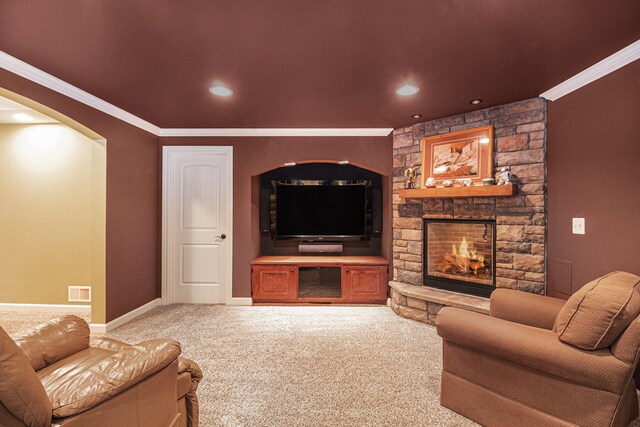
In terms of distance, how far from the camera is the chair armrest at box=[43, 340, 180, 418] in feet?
3.50

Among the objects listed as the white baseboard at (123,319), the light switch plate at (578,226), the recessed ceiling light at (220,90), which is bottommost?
the white baseboard at (123,319)

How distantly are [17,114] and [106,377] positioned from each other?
399 centimetres

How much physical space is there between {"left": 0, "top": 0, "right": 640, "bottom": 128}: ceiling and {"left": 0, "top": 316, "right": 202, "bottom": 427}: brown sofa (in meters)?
1.80

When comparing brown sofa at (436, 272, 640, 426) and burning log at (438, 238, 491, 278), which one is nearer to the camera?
brown sofa at (436, 272, 640, 426)

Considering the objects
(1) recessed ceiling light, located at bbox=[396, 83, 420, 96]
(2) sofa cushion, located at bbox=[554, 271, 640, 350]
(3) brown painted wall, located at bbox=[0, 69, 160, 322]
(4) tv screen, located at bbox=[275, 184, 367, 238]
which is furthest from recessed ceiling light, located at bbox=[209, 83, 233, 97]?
(2) sofa cushion, located at bbox=[554, 271, 640, 350]

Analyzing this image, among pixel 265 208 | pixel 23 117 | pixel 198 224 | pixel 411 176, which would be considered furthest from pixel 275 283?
pixel 23 117

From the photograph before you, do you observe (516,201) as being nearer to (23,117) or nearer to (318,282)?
(318,282)

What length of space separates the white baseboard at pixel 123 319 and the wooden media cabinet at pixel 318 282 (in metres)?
1.36

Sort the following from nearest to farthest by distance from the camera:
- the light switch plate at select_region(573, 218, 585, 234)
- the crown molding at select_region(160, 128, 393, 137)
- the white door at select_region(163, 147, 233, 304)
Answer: the light switch plate at select_region(573, 218, 585, 234), the crown molding at select_region(160, 128, 393, 137), the white door at select_region(163, 147, 233, 304)

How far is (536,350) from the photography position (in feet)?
5.04

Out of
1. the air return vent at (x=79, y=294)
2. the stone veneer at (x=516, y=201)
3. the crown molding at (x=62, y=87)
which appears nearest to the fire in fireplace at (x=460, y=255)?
the stone veneer at (x=516, y=201)

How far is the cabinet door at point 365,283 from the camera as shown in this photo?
4.14 metres

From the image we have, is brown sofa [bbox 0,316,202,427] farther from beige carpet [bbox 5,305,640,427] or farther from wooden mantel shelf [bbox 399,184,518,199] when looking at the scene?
wooden mantel shelf [bbox 399,184,518,199]

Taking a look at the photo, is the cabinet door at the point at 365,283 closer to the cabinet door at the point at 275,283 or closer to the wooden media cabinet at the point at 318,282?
the wooden media cabinet at the point at 318,282
